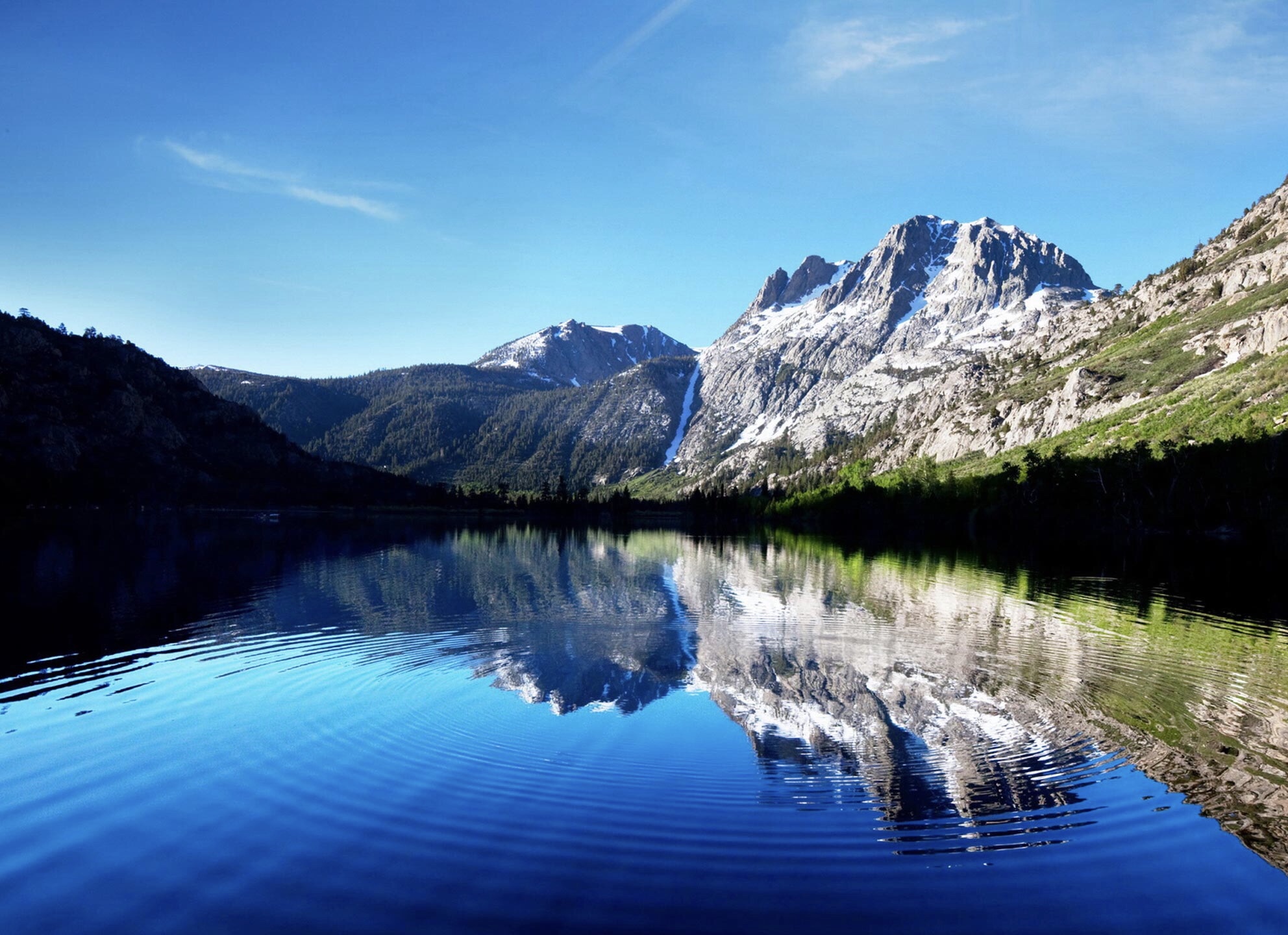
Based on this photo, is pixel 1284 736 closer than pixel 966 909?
No

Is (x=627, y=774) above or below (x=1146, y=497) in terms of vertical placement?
below

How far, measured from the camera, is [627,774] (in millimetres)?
19562

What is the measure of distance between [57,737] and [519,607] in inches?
1122

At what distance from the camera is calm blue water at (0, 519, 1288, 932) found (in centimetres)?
1327

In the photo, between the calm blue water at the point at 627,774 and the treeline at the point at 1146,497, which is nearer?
the calm blue water at the point at 627,774

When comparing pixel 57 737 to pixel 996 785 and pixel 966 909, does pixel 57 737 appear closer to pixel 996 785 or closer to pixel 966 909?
pixel 966 909

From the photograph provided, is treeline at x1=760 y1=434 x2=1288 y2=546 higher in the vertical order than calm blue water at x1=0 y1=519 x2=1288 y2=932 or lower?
higher

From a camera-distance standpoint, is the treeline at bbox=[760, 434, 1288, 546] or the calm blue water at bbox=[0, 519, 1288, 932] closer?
the calm blue water at bbox=[0, 519, 1288, 932]

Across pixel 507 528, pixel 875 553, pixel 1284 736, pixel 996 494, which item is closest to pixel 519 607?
pixel 1284 736

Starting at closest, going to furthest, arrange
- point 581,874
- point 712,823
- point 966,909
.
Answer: point 966,909 < point 581,874 < point 712,823

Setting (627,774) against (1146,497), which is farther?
(1146,497)

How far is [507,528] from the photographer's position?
7180 inches

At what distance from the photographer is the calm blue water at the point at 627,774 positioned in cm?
1327

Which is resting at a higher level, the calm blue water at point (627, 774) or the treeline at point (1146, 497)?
the treeline at point (1146, 497)
